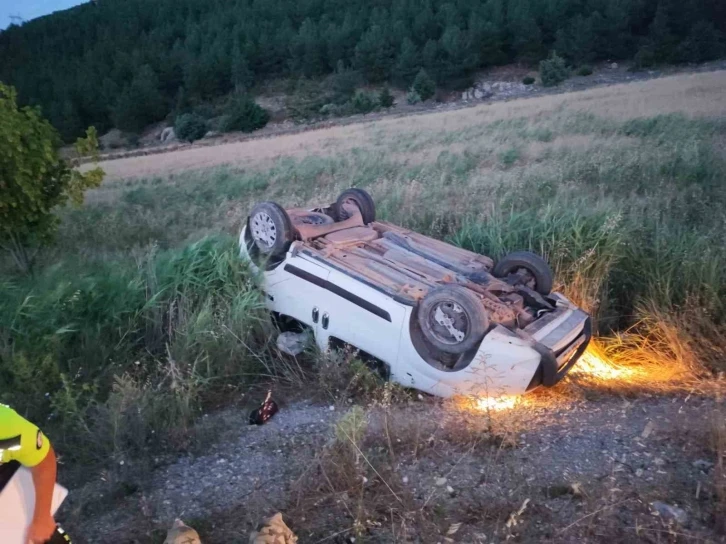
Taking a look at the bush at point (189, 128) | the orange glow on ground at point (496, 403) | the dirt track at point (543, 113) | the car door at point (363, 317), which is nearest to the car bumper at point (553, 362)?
the orange glow on ground at point (496, 403)

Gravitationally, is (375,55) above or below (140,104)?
below

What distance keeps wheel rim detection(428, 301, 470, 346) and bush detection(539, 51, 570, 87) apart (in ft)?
116

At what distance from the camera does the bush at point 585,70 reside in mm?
36469

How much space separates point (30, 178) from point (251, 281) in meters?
3.81

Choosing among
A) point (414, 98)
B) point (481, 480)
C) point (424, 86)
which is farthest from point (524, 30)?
point (481, 480)

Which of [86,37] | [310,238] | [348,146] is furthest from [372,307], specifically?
[86,37]

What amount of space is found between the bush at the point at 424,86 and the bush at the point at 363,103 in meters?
3.00

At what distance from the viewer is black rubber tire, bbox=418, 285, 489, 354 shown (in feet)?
13.3

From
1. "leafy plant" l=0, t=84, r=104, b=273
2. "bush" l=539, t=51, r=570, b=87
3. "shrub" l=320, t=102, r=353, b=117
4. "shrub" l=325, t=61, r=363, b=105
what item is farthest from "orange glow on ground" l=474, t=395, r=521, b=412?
"shrub" l=325, t=61, r=363, b=105

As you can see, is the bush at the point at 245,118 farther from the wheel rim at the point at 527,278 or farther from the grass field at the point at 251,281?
the wheel rim at the point at 527,278

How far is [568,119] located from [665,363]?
15.0m

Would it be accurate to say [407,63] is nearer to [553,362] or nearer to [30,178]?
[30,178]

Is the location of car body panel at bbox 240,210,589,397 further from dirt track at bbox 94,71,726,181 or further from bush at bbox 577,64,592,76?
bush at bbox 577,64,592,76

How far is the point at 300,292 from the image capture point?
4.94 meters
